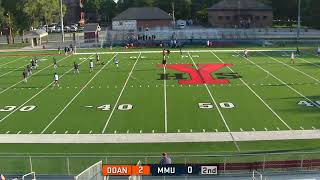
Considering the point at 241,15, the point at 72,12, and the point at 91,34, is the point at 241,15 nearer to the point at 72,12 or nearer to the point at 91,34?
the point at 91,34

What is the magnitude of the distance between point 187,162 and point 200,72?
24696 mm

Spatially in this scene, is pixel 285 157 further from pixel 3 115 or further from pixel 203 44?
pixel 203 44

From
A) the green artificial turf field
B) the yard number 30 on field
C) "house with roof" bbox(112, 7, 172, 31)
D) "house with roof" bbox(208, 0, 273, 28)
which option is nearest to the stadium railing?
the green artificial turf field

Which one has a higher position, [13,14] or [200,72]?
[13,14]

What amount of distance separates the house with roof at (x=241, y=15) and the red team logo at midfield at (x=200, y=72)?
5132 cm

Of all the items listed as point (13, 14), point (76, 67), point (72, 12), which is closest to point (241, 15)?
point (13, 14)

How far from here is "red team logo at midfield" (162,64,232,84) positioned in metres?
34.1

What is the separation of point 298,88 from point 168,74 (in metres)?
10.6

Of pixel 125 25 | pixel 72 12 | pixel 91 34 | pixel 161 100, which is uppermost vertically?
pixel 72 12

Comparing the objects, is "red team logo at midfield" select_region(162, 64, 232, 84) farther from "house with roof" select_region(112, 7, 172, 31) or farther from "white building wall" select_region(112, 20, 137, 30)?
"white building wall" select_region(112, 20, 137, 30)

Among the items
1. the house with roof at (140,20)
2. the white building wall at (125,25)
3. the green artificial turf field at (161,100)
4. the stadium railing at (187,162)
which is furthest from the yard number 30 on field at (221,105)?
the white building wall at (125,25)

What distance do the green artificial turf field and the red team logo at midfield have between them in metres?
0.35

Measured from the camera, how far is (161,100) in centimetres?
2841
